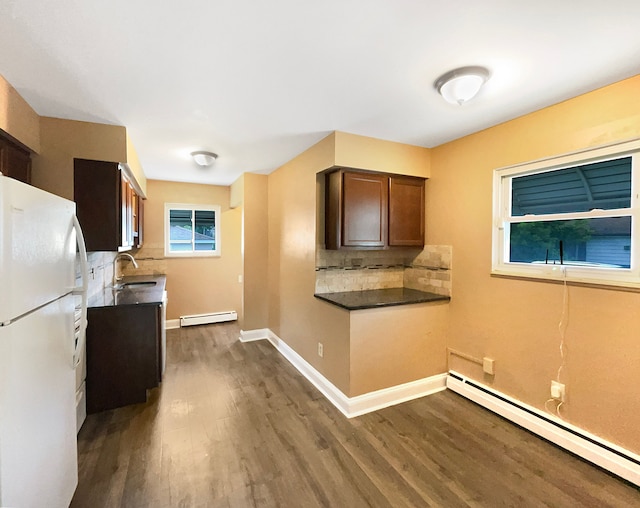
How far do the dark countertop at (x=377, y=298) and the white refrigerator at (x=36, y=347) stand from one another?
181 cm

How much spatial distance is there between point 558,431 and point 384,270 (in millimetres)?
1924

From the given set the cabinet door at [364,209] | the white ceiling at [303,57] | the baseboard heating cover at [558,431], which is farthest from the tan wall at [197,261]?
the baseboard heating cover at [558,431]

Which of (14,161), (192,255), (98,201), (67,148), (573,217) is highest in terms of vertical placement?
(67,148)

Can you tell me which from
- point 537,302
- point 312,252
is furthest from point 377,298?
point 537,302

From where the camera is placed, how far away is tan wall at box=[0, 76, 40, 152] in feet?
5.91

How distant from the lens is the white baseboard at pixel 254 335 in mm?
4184

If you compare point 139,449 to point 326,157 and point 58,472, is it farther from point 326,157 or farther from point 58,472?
point 326,157

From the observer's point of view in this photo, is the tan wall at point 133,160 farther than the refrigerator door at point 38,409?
Yes

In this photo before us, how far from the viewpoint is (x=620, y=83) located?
1803mm

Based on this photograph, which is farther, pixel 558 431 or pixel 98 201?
pixel 98 201

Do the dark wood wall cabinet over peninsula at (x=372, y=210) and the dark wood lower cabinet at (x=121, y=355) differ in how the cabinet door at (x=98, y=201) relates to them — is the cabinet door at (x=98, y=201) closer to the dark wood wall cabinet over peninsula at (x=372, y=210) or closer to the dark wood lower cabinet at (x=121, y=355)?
the dark wood lower cabinet at (x=121, y=355)

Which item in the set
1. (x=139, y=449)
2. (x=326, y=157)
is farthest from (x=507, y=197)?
(x=139, y=449)

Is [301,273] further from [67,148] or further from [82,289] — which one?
[67,148]

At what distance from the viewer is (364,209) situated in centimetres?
286
